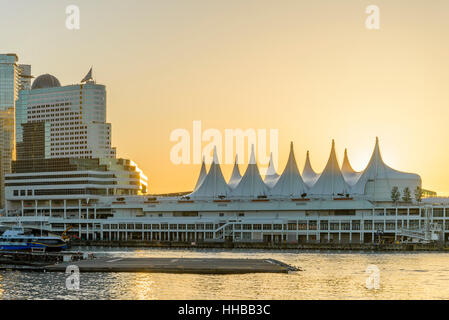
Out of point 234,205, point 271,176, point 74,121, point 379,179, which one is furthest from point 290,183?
point 74,121

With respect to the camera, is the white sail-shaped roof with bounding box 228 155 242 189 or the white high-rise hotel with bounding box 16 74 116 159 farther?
the white high-rise hotel with bounding box 16 74 116 159

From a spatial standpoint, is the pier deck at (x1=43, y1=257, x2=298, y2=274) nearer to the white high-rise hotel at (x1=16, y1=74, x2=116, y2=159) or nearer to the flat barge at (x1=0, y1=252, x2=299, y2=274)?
the flat barge at (x1=0, y1=252, x2=299, y2=274)

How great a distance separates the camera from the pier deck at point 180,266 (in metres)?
84.6

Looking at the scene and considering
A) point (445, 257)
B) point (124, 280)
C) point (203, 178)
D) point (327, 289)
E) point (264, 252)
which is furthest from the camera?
point (203, 178)

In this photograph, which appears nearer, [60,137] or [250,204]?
[250,204]

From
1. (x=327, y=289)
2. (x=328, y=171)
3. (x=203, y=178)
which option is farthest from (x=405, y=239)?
(x=327, y=289)

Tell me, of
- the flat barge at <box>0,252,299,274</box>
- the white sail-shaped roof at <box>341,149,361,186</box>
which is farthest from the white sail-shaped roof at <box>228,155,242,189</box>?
the flat barge at <box>0,252,299,274</box>

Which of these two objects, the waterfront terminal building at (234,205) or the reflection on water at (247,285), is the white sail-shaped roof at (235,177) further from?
the reflection on water at (247,285)

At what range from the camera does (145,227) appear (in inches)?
6191

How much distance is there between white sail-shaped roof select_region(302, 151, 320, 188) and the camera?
522 feet

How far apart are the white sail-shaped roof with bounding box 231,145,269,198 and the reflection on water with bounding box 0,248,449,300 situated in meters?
66.2

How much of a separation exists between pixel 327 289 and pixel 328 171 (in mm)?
83570

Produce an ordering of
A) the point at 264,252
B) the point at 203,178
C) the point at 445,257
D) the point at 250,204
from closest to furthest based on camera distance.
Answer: the point at 445,257 → the point at 264,252 → the point at 250,204 → the point at 203,178

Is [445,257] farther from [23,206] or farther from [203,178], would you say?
[23,206]
